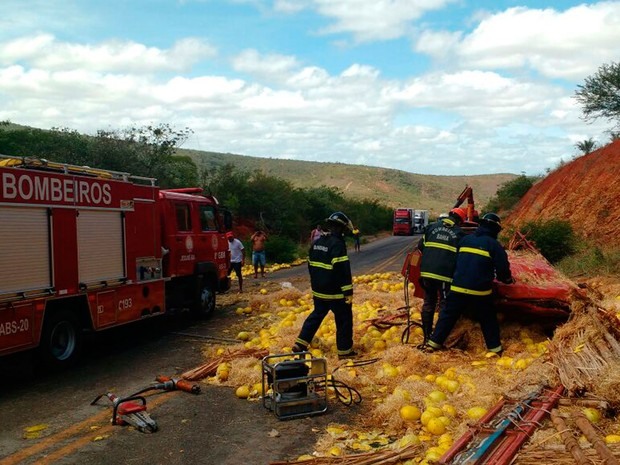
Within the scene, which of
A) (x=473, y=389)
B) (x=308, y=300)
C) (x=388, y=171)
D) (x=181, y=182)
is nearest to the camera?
(x=473, y=389)

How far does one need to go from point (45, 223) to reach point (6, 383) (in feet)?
7.59

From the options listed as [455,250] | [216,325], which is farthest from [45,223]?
Result: [455,250]

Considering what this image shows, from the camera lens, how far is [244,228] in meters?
39.8

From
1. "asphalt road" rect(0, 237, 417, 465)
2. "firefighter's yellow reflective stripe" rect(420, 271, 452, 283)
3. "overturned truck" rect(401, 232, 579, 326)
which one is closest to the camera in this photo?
"asphalt road" rect(0, 237, 417, 465)

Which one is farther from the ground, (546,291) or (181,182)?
(181,182)

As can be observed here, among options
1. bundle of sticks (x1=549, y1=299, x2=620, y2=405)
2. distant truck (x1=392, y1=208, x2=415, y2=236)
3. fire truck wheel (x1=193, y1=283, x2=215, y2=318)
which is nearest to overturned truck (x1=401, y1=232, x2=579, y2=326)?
bundle of sticks (x1=549, y1=299, x2=620, y2=405)

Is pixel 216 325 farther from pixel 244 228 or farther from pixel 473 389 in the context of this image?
pixel 244 228

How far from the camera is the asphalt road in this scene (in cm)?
573

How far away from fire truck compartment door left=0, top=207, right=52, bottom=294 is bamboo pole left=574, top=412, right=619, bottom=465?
6.98 meters

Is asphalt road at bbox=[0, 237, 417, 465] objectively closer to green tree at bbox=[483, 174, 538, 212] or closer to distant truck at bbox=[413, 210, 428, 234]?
green tree at bbox=[483, 174, 538, 212]

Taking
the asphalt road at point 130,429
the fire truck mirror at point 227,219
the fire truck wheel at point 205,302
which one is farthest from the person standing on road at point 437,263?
the fire truck mirror at point 227,219

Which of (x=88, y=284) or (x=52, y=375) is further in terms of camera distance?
(x=88, y=284)

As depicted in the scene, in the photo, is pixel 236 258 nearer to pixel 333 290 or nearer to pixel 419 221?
pixel 333 290

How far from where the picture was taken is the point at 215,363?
28.0ft
